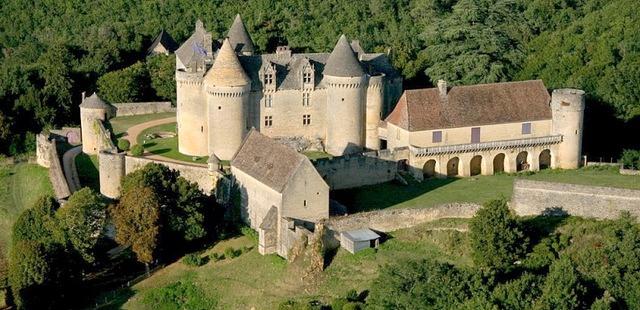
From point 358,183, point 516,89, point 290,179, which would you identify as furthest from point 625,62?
point 290,179

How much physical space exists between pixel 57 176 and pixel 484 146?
25854 millimetres

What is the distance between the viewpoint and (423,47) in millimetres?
90562

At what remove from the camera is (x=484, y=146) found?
63.7m

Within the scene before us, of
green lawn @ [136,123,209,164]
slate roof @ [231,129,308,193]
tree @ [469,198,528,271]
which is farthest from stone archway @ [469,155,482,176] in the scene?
green lawn @ [136,123,209,164]

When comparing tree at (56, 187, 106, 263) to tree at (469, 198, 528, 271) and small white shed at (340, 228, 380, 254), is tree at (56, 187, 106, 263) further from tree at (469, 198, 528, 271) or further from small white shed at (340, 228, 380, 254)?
tree at (469, 198, 528, 271)

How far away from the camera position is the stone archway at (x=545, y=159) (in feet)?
215

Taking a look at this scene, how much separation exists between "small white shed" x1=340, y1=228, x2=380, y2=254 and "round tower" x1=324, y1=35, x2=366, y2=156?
1223 centimetres

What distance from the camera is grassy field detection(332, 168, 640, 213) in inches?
2307

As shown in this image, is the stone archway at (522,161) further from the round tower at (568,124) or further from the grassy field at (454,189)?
the round tower at (568,124)

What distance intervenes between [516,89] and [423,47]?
25.2 meters

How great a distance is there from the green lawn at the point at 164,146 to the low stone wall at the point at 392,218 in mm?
12894

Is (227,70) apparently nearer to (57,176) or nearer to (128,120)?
(57,176)

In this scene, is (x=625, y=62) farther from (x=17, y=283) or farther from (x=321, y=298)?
(x=17, y=283)

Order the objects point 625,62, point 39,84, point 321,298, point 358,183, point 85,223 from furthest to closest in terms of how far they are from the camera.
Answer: point 39,84
point 625,62
point 358,183
point 85,223
point 321,298
